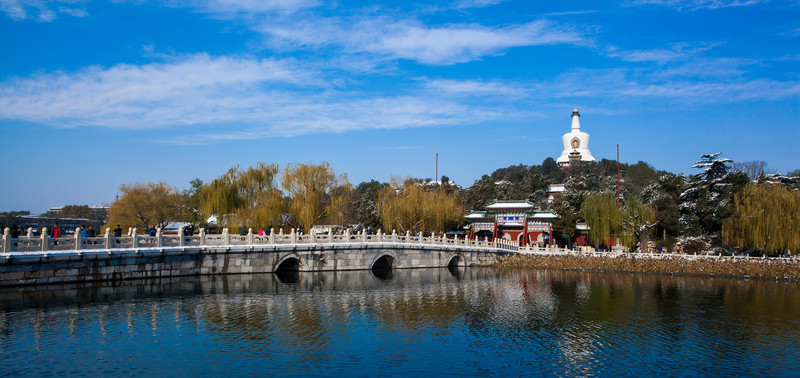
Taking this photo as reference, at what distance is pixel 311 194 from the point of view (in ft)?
113

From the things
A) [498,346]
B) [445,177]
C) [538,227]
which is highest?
[445,177]

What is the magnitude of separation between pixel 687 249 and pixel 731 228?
4.62 metres

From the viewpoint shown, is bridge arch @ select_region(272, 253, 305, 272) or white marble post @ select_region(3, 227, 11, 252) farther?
bridge arch @ select_region(272, 253, 305, 272)

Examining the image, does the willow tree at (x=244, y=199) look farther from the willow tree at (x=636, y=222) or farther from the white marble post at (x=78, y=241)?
the willow tree at (x=636, y=222)

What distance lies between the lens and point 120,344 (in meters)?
14.1

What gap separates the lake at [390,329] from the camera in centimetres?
1291

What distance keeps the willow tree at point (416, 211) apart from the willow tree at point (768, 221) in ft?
61.3

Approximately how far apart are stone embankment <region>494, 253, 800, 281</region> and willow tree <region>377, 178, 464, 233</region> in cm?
715

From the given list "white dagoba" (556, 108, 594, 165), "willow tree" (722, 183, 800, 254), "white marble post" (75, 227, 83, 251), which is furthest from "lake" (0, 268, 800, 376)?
"white dagoba" (556, 108, 594, 165)

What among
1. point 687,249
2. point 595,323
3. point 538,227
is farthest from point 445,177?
point 595,323

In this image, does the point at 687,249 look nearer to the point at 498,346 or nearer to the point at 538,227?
the point at 538,227

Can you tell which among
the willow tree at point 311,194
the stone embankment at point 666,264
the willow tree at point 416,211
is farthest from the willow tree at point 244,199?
the stone embankment at point 666,264

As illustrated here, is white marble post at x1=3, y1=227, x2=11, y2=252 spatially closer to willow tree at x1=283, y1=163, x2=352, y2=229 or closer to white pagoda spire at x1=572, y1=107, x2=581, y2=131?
willow tree at x1=283, y1=163, x2=352, y2=229

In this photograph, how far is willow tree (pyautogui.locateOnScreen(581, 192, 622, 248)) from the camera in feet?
120
